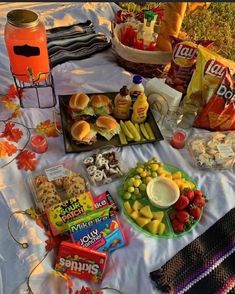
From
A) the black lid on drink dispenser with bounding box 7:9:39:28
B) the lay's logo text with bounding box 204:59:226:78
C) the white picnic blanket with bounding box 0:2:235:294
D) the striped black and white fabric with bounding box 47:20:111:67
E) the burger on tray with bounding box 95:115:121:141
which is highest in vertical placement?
the black lid on drink dispenser with bounding box 7:9:39:28

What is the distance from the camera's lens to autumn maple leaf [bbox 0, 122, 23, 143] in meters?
1.34

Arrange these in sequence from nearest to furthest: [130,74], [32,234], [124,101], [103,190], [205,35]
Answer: [32,234], [103,190], [124,101], [130,74], [205,35]

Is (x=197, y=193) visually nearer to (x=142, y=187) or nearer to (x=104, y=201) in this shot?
(x=142, y=187)

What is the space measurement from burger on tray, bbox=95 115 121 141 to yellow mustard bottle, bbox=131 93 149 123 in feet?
0.29

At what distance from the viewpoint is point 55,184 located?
1178 mm

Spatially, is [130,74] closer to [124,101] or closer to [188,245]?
[124,101]

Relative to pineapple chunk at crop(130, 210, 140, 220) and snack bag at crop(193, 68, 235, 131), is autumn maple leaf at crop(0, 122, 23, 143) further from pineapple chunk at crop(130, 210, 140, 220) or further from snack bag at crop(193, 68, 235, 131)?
snack bag at crop(193, 68, 235, 131)

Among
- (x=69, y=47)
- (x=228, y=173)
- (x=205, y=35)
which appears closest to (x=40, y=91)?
(x=69, y=47)

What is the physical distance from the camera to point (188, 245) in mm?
1060

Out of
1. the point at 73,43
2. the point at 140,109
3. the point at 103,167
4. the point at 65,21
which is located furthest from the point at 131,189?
the point at 65,21

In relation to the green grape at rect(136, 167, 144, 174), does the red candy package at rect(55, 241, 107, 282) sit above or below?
below

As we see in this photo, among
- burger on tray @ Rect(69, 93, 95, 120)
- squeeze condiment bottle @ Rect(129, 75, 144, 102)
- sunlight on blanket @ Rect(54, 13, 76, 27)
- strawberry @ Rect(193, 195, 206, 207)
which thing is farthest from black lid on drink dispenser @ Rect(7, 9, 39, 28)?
strawberry @ Rect(193, 195, 206, 207)

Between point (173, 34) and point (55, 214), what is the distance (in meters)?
0.92

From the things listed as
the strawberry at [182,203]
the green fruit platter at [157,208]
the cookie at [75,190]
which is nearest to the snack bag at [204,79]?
the green fruit platter at [157,208]
